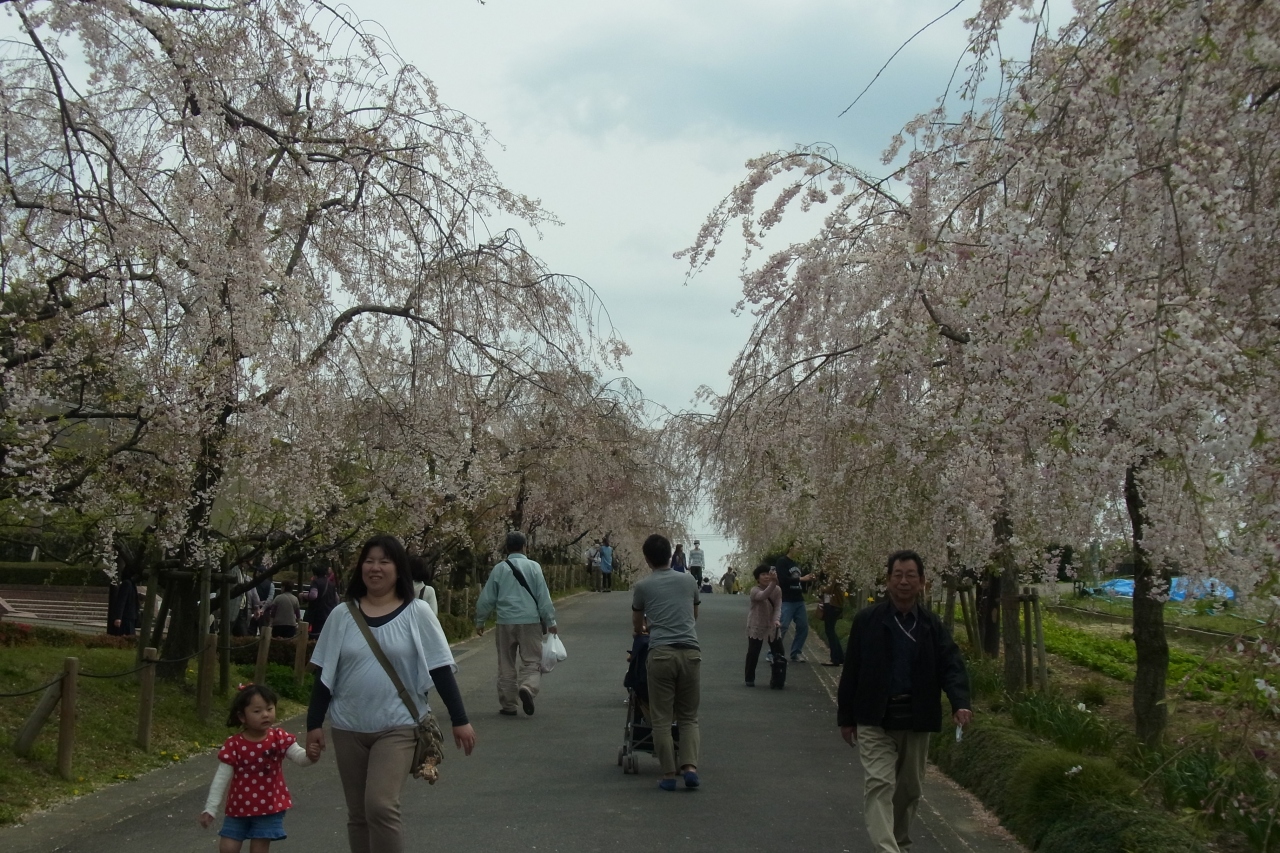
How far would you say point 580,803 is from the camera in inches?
332

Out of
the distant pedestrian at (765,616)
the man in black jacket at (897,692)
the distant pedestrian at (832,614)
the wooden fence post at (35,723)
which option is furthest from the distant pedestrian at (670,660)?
the distant pedestrian at (832,614)

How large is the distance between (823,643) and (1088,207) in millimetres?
19681

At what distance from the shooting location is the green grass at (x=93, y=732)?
8.50 metres

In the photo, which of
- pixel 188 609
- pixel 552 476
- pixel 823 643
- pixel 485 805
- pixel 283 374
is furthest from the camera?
pixel 552 476

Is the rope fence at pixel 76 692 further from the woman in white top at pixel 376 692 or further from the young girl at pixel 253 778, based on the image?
the woman in white top at pixel 376 692

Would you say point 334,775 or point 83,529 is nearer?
point 334,775

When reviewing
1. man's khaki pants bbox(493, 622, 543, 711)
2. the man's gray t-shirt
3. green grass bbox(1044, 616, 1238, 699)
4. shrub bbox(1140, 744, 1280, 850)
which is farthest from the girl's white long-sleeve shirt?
green grass bbox(1044, 616, 1238, 699)

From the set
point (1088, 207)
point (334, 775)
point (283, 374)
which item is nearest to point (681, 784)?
point (334, 775)

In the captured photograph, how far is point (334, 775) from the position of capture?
963cm

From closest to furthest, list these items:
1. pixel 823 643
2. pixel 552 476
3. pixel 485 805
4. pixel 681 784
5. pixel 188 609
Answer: pixel 485 805 < pixel 681 784 < pixel 188 609 < pixel 823 643 < pixel 552 476

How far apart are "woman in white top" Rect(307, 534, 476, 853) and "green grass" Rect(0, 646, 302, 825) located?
3.40m

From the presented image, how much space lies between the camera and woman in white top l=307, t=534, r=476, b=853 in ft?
17.9

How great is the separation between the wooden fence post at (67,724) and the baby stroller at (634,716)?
4.00m

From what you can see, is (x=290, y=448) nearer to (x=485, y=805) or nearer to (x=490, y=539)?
(x=485, y=805)
